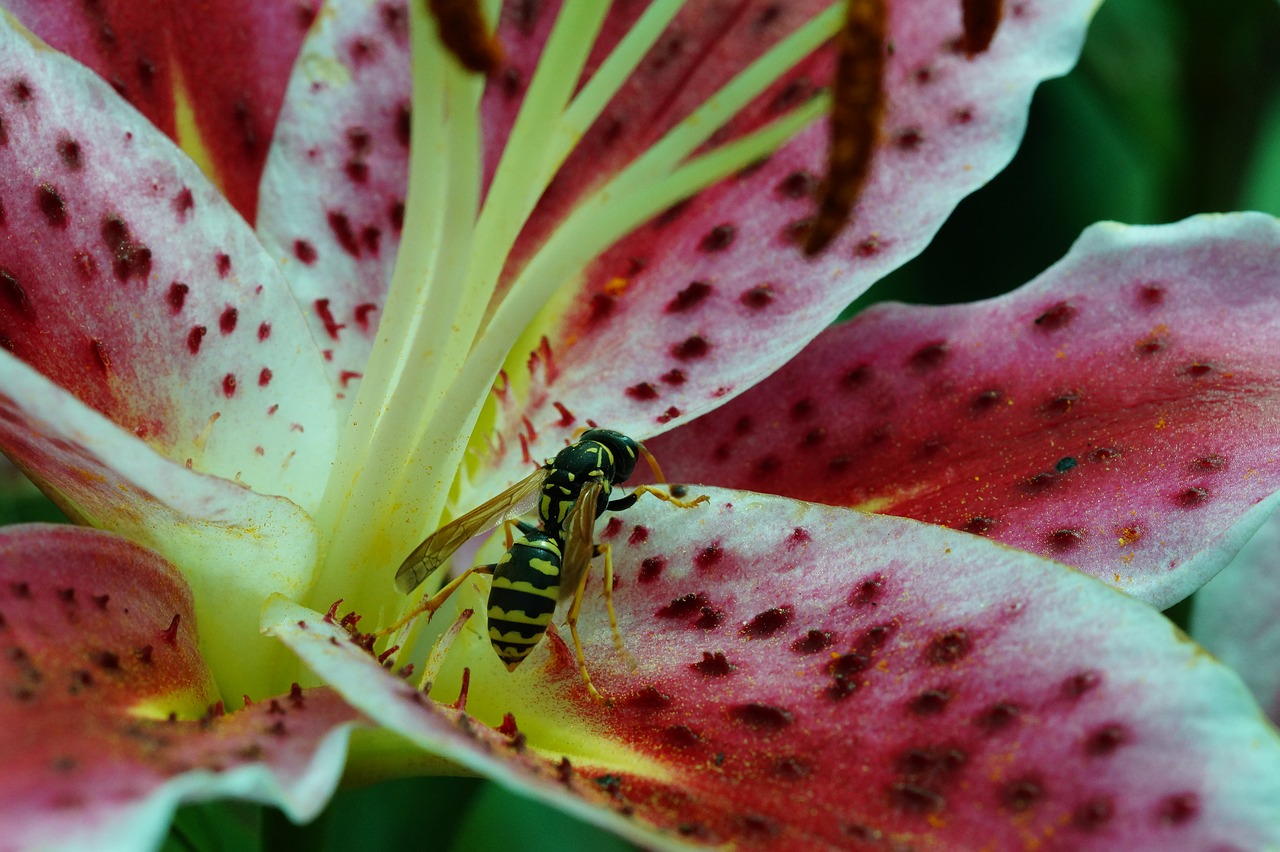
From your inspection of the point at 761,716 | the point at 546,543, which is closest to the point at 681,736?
the point at 761,716

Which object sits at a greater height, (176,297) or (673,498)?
(176,297)

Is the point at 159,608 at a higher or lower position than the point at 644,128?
lower

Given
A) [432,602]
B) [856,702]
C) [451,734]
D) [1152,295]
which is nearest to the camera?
[451,734]

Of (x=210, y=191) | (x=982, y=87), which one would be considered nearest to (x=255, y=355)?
(x=210, y=191)

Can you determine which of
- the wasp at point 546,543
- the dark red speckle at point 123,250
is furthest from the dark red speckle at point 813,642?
the dark red speckle at point 123,250

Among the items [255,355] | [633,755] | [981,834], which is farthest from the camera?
[255,355]

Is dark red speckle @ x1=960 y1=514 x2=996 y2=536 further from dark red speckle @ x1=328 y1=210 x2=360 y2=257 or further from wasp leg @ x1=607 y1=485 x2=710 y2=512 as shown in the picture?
dark red speckle @ x1=328 y1=210 x2=360 y2=257

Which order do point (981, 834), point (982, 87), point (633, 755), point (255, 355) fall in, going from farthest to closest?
point (982, 87)
point (255, 355)
point (633, 755)
point (981, 834)

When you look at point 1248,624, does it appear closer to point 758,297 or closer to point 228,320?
point 758,297

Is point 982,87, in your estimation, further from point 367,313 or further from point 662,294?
point 367,313
